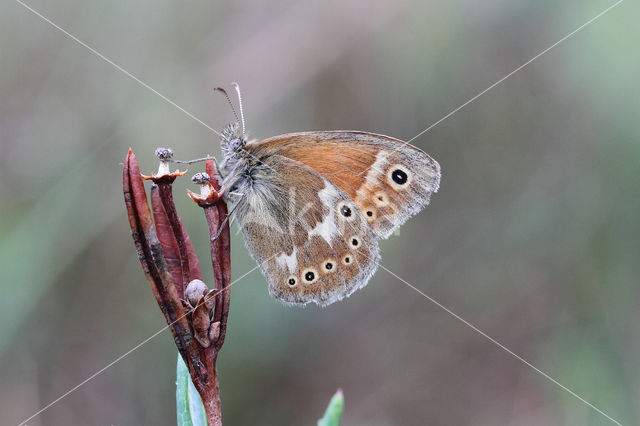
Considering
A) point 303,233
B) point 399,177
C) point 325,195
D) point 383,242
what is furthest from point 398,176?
point 383,242

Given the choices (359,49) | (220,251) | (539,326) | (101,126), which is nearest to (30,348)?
(101,126)

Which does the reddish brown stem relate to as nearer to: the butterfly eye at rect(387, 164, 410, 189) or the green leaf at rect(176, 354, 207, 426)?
the green leaf at rect(176, 354, 207, 426)

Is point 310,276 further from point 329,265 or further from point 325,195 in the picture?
point 325,195

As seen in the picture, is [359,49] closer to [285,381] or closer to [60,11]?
Result: [60,11]

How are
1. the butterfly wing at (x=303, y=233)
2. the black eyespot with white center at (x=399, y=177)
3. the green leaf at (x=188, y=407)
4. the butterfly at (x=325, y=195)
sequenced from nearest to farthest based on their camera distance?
the green leaf at (x=188, y=407), the butterfly wing at (x=303, y=233), the butterfly at (x=325, y=195), the black eyespot with white center at (x=399, y=177)

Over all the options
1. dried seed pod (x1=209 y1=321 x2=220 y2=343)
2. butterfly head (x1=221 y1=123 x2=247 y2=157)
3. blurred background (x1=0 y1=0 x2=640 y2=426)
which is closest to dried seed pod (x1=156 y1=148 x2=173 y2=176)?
dried seed pod (x1=209 y1=321 x2=220 y2=343)

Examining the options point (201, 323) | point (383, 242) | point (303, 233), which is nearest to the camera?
point (201, 323)

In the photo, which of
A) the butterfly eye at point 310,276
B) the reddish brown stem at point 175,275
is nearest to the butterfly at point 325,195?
the butterfly eye at point 310,276

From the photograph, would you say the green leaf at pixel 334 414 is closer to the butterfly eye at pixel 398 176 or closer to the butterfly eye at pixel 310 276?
the butterfly eye at pixel 310 276
